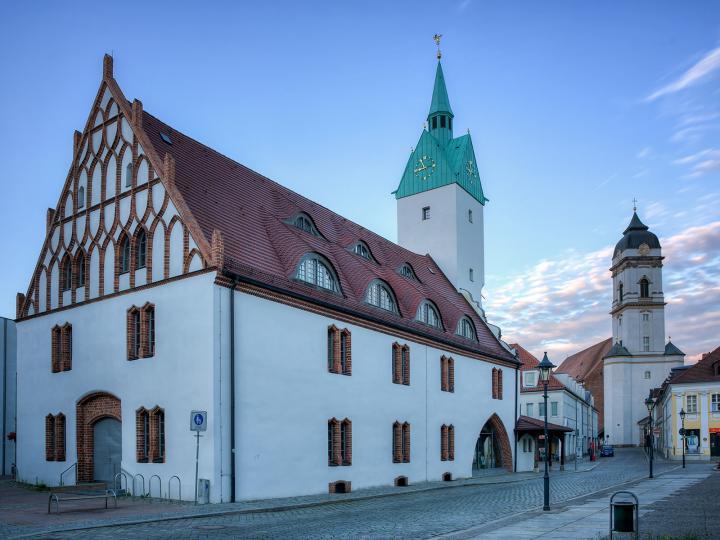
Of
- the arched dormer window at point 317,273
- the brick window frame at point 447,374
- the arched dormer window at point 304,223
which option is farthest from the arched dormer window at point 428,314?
the arched dormer window at point 317,273

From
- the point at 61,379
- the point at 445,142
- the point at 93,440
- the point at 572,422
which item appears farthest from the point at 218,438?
the point at 572,422

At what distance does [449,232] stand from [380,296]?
1627 centimetres

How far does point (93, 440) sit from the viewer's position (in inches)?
1030

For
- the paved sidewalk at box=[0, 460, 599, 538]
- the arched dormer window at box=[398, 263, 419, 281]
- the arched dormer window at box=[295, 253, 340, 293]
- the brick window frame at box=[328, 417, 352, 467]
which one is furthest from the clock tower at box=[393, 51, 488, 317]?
the paved sidewalk at box=[0, 460, 599, 538]

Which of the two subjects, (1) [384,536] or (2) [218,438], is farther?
(2) [218,438]

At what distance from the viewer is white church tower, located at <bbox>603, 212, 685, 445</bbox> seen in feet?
346

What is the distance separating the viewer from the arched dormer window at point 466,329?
133 ft

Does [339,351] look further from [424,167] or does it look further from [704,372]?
[704,372]

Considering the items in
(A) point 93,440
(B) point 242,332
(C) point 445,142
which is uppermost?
(C) point 445,142

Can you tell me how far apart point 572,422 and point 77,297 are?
60.2 metres

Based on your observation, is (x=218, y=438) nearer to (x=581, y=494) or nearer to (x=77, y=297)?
(x=77, y=297)

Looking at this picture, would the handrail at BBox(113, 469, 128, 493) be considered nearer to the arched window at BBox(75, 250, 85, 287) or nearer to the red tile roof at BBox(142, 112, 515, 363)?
the arched window at BBox(75, 250, 85, 287)

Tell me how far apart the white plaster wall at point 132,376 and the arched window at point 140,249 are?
3.52 ft

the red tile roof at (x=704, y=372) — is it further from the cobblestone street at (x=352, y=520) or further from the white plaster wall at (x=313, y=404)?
the cobblestone street at (x=352, y=520)
